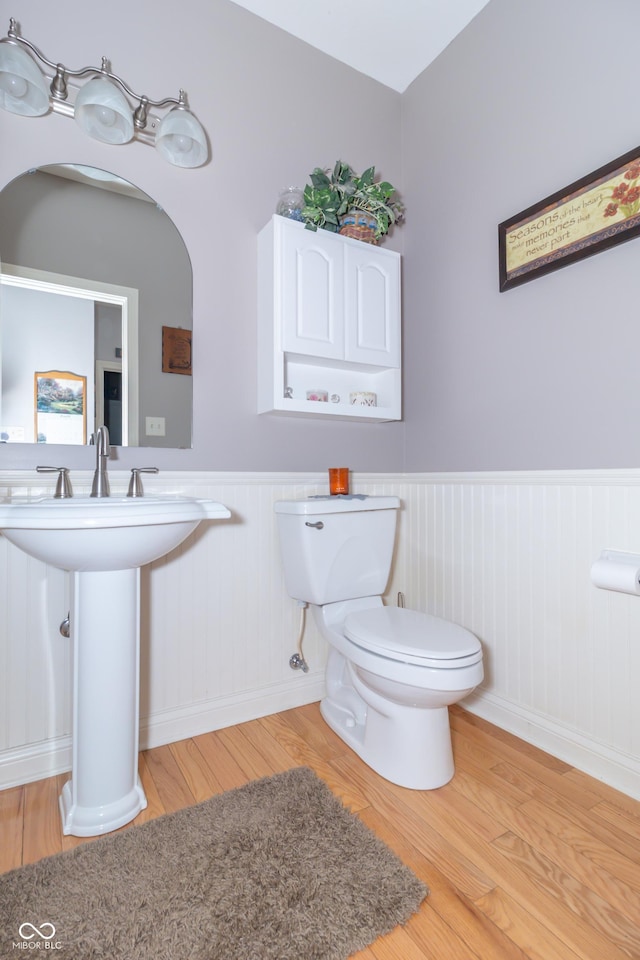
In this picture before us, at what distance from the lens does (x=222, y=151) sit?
1.74m

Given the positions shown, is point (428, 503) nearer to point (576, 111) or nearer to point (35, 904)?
point (576, 111)

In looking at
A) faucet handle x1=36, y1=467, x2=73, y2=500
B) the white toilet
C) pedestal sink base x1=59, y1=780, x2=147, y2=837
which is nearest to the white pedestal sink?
pedestal sink base x1=59, y1=780, x2=147, y2=837

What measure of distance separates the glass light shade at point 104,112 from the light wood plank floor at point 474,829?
1.93 m

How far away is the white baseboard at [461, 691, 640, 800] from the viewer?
4.42ft

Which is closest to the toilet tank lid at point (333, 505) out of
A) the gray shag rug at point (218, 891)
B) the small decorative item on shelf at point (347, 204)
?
the gray shag rug at point (218, 891)

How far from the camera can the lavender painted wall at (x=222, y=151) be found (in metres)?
1.47

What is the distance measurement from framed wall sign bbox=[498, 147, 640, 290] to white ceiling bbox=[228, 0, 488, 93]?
900mm

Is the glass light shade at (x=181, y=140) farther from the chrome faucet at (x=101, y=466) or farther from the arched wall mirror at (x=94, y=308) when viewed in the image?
the chrome faucet at (x=101, y=466)

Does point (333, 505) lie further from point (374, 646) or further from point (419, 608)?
point (419, 608)

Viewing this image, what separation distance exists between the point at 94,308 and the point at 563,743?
1970 mm

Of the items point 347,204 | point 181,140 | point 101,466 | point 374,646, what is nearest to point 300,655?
point 374,646

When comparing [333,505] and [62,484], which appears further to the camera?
[333,505]

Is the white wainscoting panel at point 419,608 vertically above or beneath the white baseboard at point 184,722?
above

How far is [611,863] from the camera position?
43.5 inches
